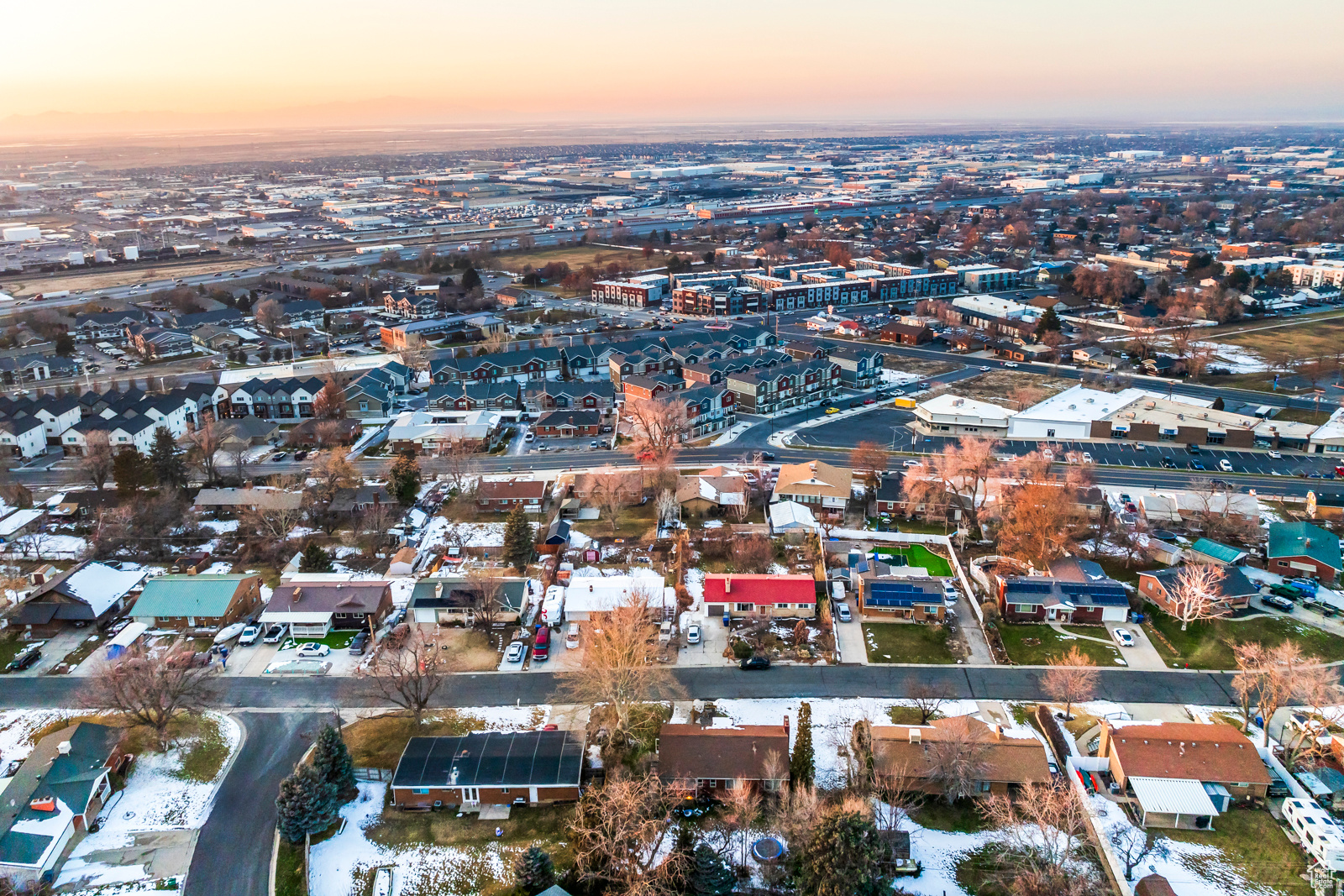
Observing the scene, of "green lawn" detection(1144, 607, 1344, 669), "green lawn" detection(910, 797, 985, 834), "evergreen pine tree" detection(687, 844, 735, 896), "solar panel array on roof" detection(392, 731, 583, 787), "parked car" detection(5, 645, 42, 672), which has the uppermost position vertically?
"evergreen pine tree" detection(687, 844, 735, 896)

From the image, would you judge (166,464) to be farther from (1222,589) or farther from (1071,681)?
(1222,589)

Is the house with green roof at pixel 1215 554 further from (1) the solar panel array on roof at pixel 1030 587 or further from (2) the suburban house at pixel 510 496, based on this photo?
(2) the suburban house at pixel 510 496

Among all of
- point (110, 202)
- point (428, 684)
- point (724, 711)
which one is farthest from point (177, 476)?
point (110, 202)

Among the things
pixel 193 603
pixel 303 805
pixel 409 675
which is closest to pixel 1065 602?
pixel 409 675

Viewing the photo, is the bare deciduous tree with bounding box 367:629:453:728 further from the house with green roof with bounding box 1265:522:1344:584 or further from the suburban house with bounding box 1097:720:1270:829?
the house with green roof with bounding box 1265:522:1344:584

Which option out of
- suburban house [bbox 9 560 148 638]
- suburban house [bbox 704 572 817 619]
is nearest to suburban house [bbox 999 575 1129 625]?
suburban house [bbox 704 572 817 619]

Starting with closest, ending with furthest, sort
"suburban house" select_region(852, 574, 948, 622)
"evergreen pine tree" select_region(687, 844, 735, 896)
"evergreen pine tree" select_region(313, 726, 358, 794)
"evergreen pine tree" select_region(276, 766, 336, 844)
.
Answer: "evergreen pine tree" select_region(687, 844, 735, 896), "evergreen pine tree" select_region(276, 766, 336, 844), "evergreen pine tree" select_region(313, 726, 358, 794), "suburban house" select_region(852, 574, 948, 622)
